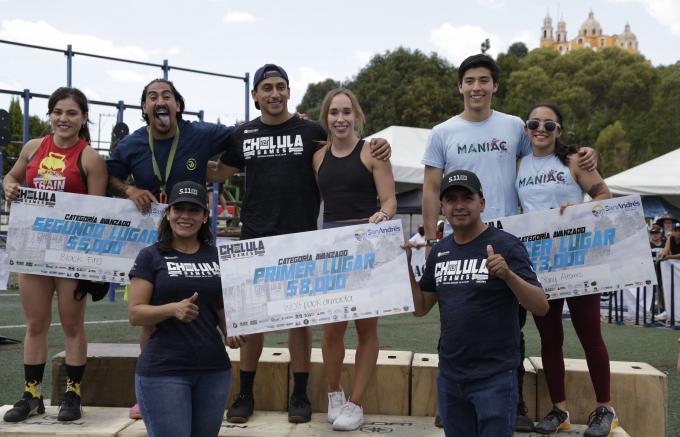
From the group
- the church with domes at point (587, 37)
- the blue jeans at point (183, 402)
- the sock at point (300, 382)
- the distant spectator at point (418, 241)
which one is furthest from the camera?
the church with domes at point (587, 37)

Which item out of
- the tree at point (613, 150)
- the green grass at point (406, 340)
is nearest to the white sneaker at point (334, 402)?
the green grass at point (406, 340)

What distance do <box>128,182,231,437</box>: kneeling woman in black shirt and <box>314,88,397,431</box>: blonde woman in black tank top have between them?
840 millimetres

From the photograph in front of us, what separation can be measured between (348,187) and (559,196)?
125 cm

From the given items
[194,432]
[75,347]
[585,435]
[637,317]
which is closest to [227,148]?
[75,347]

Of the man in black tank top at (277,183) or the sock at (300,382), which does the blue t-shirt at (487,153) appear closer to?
the man in black tank top at (277,183)

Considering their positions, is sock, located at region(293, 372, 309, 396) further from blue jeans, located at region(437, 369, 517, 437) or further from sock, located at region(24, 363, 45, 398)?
sock, located at region(24, 363, 45, 398)

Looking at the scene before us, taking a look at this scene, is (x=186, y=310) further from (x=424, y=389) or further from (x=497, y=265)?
(x=424, y=389)

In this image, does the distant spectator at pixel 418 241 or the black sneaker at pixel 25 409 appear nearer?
the distant spectator at pixel 418 241

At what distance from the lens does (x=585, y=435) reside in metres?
4.17

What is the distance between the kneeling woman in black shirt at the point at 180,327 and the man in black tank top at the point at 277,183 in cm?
69

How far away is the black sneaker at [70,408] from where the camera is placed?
14.3 ft

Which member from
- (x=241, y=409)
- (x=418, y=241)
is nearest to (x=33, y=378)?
(x=241, y=409)

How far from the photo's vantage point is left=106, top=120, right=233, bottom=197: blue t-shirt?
446 centimetres

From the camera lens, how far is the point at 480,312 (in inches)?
131
